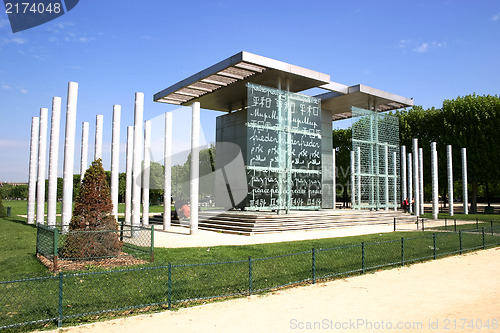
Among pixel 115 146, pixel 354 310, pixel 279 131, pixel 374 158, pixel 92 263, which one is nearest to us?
pixel 354 310

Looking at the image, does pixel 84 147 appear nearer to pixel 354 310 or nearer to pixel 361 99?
pixel 354 310

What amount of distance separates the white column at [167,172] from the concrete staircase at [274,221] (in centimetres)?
252

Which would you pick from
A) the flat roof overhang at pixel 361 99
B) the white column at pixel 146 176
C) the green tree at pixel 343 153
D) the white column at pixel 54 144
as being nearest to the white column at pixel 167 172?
the white column at pixel 146 176

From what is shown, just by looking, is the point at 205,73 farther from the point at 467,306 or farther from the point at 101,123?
the point at 467,306

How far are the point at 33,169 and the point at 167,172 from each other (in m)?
13.0

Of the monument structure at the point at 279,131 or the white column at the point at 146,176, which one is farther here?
the monument structure at the point at 279,131

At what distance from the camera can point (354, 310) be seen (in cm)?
Answer: 857

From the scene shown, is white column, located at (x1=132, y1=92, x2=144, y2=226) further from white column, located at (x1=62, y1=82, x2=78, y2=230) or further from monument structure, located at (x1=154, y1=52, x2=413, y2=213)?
monument structure, located at (x1=154, y1=52, x2=413, y2=213)

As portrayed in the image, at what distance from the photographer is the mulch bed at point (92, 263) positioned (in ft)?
39.6

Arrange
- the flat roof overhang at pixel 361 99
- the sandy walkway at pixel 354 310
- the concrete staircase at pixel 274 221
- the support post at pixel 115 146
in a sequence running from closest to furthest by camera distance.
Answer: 1. the sandy walkway at pixel 354 310
2. the concrete staircase at pixel 274 221
3. the support post at pixel 115 146
4. the flat roof overhang at pixel 361 99

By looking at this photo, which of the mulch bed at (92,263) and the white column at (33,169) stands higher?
the white column at (33,169)

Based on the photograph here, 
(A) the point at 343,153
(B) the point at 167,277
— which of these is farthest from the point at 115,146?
(A) the point at 343,153

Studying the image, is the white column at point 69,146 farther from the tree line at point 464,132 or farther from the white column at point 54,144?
the tree line at point 464,132

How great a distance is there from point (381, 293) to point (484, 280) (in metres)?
4.00
